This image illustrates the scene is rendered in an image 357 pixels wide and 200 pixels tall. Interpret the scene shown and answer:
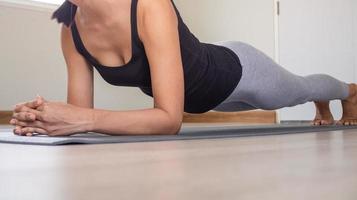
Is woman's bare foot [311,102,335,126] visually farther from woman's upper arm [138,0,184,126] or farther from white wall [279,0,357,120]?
woman's upper arm [138,0,184,126]

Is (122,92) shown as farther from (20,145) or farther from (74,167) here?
(74,167)

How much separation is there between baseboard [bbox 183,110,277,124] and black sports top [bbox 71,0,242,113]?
6.64 ft

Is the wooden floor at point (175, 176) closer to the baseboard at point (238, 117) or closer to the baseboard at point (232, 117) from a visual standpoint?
the baseboard at point (232, 117)

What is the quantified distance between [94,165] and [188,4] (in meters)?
3.67

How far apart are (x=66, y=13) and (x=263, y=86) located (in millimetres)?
688

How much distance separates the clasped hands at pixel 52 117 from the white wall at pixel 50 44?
2.33 metres

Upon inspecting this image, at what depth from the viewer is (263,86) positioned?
5.32 ft

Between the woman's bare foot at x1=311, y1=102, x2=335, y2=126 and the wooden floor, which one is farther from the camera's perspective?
the woman's bare foot at x1=311, y1=102, x2=335, y2=126

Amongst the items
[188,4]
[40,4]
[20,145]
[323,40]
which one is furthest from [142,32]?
[188,4]

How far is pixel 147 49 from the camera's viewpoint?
1.17m

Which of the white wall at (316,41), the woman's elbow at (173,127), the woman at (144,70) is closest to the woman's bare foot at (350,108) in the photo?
the woman at (144,70)

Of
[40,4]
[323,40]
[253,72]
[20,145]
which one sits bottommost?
[20,145]

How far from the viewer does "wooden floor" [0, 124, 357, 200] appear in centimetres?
42

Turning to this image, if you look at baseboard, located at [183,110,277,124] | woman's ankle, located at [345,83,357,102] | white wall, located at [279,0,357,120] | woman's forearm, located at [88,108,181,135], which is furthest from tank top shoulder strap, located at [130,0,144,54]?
baseboard, located at [183,110,277,124]
